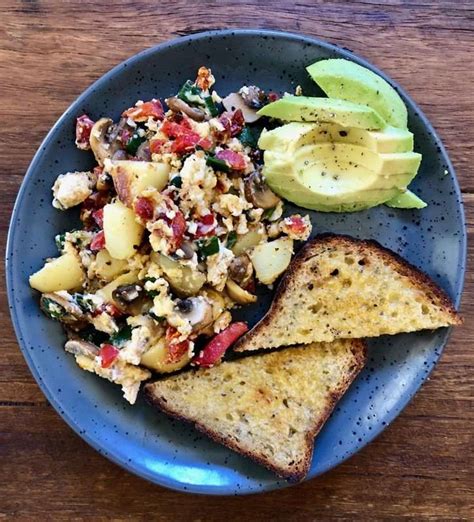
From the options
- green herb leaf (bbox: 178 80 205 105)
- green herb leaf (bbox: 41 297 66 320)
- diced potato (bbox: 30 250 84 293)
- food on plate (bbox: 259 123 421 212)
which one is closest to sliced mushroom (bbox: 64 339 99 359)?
green herb leaf (bbox: 41 297 66 320)

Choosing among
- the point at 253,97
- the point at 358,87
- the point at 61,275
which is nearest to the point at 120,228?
the point at 61,275


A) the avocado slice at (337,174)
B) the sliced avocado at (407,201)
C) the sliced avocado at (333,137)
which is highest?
the sliced avocado at (333,137)

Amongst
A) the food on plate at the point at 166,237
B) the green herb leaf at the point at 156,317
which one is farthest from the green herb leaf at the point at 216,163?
the green herb leaf at the point at 156,317

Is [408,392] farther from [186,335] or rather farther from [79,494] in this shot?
[79,494]

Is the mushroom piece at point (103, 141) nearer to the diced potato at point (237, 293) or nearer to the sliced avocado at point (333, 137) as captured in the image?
the sliced avocado at point (333, 137)

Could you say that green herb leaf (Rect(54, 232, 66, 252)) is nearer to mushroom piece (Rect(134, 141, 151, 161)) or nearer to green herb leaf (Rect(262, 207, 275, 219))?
mushroom piece (Rect(134, 141, 151, 161))

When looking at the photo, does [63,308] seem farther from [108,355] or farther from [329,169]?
[329,169]
